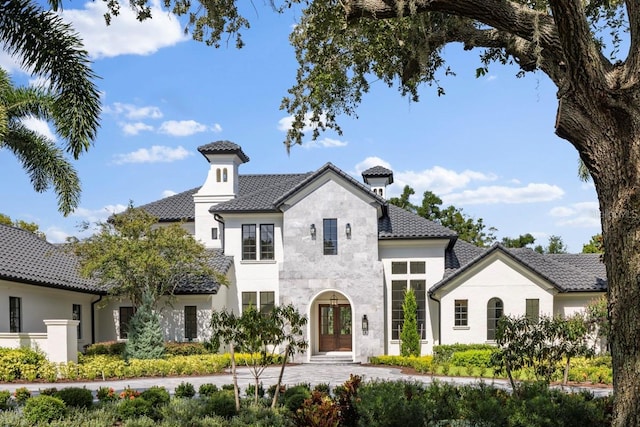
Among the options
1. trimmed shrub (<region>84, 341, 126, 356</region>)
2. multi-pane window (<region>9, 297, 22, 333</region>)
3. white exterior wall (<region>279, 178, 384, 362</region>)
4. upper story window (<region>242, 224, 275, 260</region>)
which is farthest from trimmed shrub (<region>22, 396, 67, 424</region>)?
upper story window (<region>242, 224, 275, 260</region>)

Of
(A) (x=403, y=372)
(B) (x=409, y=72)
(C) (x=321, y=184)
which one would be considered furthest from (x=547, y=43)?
(C) (x=321, y=184)

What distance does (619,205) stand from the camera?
22.1 feet

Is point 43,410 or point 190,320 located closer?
point 43,410

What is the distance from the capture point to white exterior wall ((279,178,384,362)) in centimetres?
2556

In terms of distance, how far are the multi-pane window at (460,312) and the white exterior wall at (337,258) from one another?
3.02 meters

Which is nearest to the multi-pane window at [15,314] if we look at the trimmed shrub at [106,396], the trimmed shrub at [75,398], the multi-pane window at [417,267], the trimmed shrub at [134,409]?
the trimmed shrub at [106,396]

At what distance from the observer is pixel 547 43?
24.3ft

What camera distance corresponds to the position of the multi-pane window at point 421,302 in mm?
26172

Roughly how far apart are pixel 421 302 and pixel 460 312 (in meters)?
1.95

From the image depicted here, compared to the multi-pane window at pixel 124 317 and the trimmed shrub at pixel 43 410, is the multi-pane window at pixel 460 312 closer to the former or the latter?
the multi-pane window at pixel 124 317

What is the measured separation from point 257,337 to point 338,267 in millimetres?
15129

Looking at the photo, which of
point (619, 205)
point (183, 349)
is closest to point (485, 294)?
point (183, 349)

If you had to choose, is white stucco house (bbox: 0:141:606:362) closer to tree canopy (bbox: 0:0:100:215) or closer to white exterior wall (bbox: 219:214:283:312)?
white exterior wall (bbox: 219:214:283:312)

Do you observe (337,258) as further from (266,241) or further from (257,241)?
(257,241)
